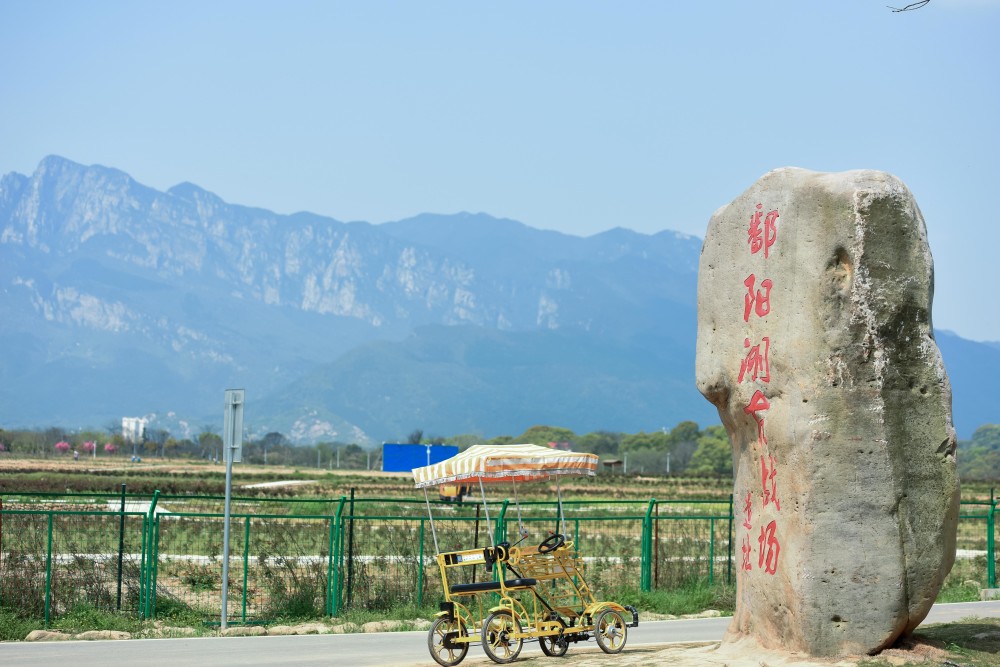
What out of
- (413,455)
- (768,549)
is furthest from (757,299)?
(413,455)

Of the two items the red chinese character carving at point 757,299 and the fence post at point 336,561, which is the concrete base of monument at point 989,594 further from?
the red chinese character carving at point 757,299

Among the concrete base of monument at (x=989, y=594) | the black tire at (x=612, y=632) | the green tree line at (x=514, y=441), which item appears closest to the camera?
the black tire at (x=612, y=632)

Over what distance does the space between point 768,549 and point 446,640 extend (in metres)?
4.29

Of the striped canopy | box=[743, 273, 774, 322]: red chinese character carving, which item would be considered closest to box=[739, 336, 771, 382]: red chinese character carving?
box=[743, 273, 774, 322]: red chinese character carving

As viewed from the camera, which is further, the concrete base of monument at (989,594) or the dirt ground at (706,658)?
the concrete base of monument at (989,594)

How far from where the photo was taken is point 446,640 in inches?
674

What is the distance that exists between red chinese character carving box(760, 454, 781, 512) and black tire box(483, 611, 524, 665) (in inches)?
147

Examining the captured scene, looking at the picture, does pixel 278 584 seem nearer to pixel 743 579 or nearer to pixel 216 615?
pixel 216 615

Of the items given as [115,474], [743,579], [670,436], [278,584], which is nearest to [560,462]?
[743,579]

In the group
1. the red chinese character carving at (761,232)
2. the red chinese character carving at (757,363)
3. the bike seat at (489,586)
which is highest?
the red chinese character carving at (761,232)

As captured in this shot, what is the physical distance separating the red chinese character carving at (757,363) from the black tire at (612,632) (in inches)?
158

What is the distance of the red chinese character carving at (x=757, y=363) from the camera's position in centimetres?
1575

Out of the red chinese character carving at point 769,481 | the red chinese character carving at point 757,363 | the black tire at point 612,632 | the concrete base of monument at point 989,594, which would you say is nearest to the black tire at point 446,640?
the black tire at point 612,632

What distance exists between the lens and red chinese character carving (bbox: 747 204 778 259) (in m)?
15.9
